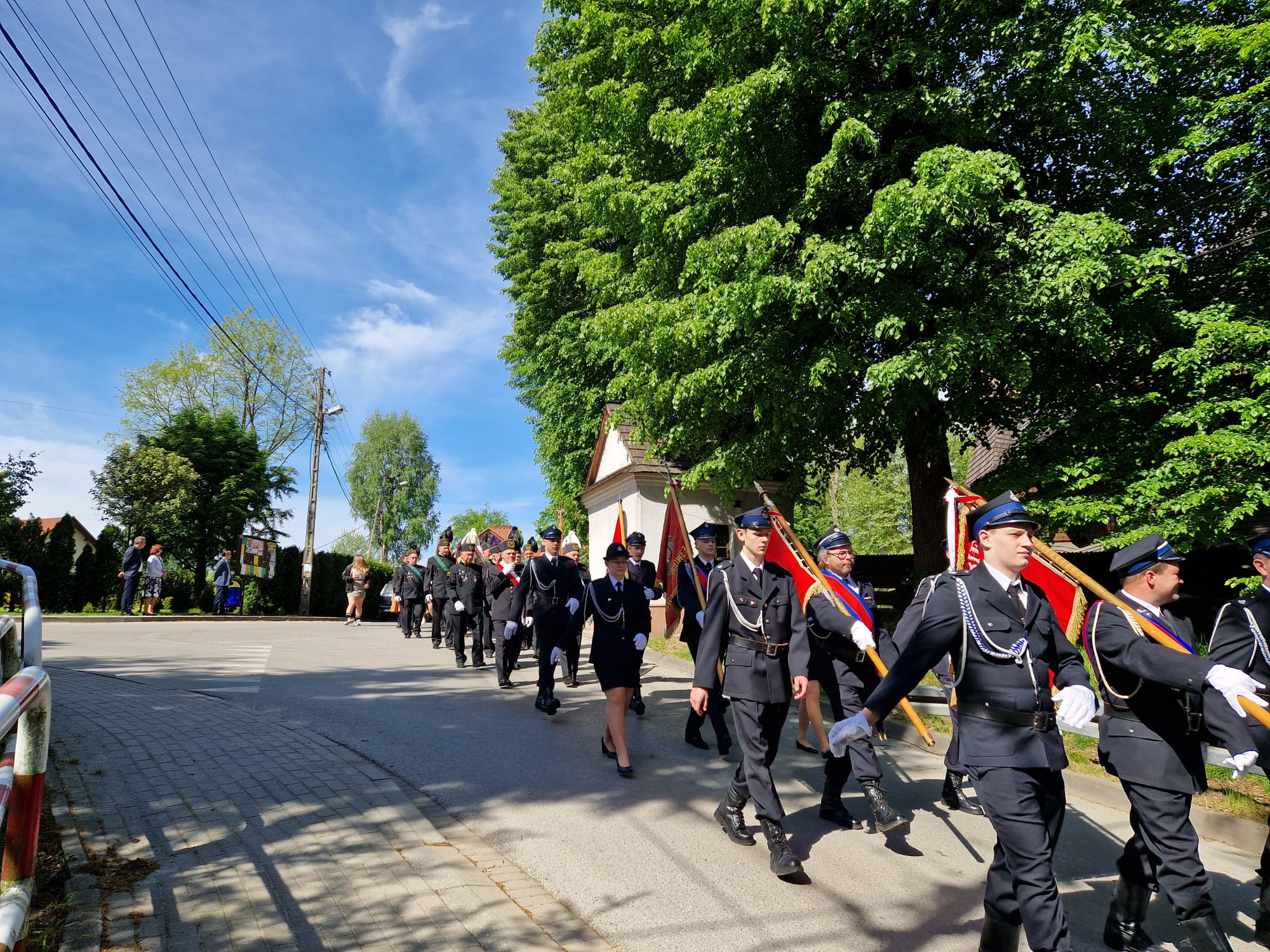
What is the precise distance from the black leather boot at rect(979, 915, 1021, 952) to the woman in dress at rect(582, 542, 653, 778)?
11.1ft

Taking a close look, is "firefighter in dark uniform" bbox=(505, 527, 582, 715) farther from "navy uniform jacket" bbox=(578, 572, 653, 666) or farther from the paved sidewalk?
the paved sidewalk

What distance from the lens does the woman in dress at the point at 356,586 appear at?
22150mm

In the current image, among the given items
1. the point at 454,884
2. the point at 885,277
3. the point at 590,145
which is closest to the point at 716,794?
the point at 454,884

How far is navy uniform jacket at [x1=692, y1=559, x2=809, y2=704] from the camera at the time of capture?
195 inches

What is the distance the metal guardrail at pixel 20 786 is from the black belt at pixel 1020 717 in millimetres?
3406

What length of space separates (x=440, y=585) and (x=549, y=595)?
5963mm

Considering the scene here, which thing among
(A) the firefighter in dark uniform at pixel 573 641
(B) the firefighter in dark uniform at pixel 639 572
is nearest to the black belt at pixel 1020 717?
(A) the firefighter in dark uniform at pixel 573 641

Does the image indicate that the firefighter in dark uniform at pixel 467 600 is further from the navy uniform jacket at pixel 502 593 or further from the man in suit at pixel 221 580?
the man in suit at pixel 221 580

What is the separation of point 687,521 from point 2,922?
19.0 m

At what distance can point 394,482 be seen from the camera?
2726 inches

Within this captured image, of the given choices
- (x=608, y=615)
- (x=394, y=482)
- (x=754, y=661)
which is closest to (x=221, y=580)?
(x=608, y=615)

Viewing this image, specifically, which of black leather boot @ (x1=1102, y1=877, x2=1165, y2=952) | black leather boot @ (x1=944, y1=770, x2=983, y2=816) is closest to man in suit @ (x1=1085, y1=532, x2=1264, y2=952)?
black leather boot @ (x1=1102, y1=877, x2=1165, y2=952)

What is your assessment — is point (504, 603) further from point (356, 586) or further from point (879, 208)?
point (356, 586)

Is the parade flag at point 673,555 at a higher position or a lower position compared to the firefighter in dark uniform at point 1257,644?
higher
